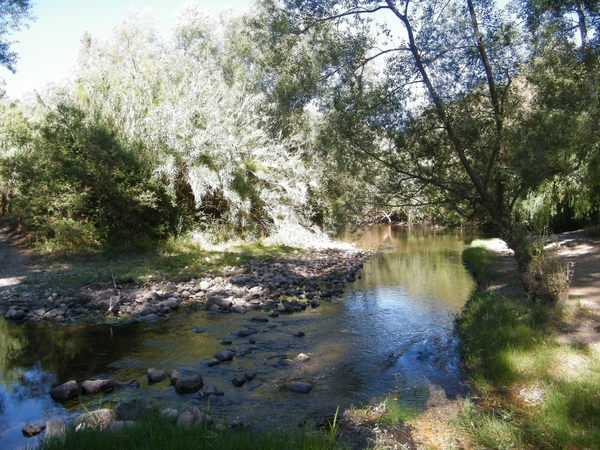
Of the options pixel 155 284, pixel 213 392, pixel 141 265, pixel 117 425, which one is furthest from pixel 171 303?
pixel 117 425

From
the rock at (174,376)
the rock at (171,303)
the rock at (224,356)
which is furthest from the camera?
the rock at (171,303)

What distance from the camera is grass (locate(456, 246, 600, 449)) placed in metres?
4.93

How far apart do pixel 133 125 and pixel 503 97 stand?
570 inches

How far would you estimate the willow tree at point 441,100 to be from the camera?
1045cm

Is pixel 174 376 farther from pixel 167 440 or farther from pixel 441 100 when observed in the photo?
pixel 441 100

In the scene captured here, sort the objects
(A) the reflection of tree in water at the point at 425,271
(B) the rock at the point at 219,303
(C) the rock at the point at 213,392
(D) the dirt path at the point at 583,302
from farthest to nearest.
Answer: (A) the reflection of tree in water at the point at 425,271 → (B) the rock at the point at 219,303 → (D) the dirt path at the point at 583,302 → (C) the rock at the point at 213,392

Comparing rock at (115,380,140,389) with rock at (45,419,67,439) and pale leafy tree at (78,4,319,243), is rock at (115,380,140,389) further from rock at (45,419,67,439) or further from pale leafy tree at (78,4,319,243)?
pale leafy tree at (78,4,319,243)

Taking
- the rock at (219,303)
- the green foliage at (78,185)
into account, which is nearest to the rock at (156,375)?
the rock at (219,303)

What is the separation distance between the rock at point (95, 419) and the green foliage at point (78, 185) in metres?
12.1

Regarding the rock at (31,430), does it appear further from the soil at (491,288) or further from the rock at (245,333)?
the rock at (245,333)

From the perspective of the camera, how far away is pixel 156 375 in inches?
267

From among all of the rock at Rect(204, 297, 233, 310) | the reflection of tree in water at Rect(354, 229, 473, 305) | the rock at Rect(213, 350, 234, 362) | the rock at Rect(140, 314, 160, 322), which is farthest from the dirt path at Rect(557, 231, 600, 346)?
the rock at Rect(140, 314, 160, 322)

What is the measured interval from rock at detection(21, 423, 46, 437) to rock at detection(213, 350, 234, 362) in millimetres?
3014

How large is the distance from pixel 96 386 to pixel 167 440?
9.67ft
